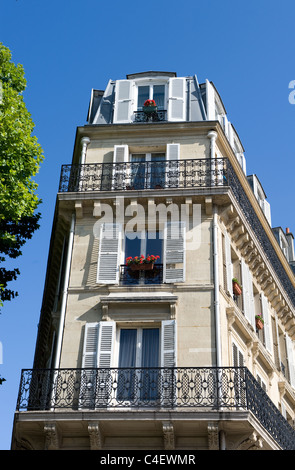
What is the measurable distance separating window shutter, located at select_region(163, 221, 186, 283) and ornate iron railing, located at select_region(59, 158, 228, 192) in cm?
121

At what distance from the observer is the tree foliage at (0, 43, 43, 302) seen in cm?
1552

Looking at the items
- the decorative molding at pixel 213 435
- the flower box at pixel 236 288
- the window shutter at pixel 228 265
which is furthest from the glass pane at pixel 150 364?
the flower box at pixel 236 288

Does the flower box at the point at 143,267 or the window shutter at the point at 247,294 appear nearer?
the flower box at the point at 143,267

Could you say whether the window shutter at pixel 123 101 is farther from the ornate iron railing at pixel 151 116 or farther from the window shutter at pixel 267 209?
the window shutter at pixel 267 209

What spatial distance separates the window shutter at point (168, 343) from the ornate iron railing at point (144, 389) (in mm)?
338

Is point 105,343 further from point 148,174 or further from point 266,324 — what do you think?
point 266,324

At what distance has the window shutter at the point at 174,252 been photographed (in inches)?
676

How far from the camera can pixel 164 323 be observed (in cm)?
1642

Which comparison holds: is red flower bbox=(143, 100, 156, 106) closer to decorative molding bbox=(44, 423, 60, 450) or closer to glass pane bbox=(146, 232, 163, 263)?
glass pane bbox=(146, 232, 163, 263)
